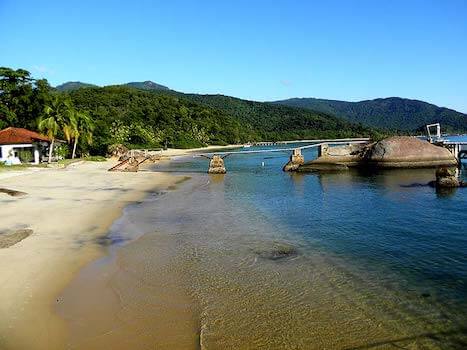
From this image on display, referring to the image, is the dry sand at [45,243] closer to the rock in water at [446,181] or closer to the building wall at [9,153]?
the building wall at [9,153]

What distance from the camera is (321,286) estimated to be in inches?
435

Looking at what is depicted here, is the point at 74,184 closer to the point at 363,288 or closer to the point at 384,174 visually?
the point at 363,288

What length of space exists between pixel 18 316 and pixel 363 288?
798cm

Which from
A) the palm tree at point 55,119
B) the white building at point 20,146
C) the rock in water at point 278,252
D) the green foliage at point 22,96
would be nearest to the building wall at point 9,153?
the white building at point 20,146

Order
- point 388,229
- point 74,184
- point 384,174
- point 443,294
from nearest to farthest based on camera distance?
point 443,294 → point 388,229 → point 74,184 → point 384,174

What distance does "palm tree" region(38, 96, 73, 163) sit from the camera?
150 ft

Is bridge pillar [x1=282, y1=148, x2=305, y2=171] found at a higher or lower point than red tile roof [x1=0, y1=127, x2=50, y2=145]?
lower

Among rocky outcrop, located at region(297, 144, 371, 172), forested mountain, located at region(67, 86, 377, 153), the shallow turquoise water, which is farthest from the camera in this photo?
forested mountain, located at region(67, 86, 377, 153)

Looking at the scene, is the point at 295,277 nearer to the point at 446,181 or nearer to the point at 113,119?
the point at 446,181

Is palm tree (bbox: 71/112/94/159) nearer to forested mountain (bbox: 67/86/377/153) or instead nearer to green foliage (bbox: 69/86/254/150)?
forested mountain (bbox: 67/86/377/153)

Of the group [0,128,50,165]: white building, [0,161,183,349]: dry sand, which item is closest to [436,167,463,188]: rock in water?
[0,161,183,349]: dry sand

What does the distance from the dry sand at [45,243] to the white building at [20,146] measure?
12.0 metres

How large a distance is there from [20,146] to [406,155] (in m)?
40.6

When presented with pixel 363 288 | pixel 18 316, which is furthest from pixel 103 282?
pixel 363 288
